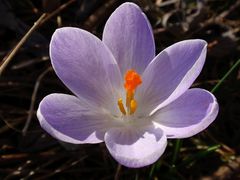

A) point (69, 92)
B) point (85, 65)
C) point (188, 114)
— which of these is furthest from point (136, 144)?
point (69, 92)

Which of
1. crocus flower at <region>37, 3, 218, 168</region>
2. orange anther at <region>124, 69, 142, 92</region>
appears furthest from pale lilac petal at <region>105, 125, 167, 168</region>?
orange anther at <region>124, 69, 142, 92</region>

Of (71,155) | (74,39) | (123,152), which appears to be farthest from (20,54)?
(123,152)

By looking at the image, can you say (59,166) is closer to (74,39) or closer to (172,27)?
(74,39)

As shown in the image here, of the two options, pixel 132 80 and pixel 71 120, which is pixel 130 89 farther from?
pixel 71 120

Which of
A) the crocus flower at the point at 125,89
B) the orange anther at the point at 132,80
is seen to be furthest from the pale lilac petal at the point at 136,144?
the orange anther at the point at 132,80

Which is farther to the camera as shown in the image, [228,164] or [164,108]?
[228,164]

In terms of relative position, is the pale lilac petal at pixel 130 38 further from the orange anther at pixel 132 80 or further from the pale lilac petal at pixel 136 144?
the pale lilac petal at pixel 136 144
